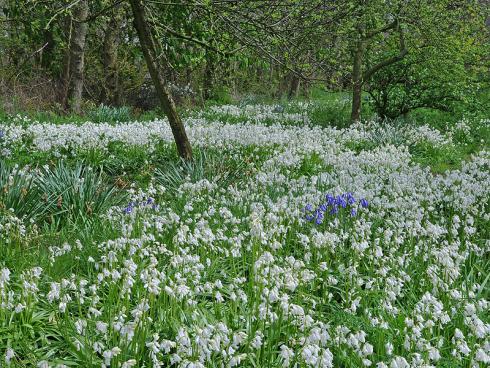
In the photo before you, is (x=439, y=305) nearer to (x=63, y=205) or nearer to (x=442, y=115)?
(x=63, y=205)

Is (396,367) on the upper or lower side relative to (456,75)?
lower

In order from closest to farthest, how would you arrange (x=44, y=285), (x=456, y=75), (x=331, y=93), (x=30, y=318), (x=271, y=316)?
(x=271, y=316) → (x=30, y=318) → (x=44, y=285) → (x=456, y=75) → (x=331, y=93)

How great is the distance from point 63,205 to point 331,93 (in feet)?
75.8

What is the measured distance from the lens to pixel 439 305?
317 centimetres

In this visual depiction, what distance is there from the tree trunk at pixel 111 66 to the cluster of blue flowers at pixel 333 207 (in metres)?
13.3

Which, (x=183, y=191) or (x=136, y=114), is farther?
(x=136, y=114)

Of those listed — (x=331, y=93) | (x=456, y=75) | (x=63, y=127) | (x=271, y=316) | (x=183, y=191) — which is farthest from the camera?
(x=331, y=93)

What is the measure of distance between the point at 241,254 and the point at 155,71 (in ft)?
14.9

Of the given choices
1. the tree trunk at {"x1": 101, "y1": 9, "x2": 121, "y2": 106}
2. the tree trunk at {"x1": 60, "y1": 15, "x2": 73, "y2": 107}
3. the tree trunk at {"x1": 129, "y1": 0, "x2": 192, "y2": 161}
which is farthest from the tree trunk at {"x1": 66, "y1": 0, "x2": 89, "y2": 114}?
the tree trunk at {"x1": 129, "y1": 0, "x2": 192, "y2": 161}

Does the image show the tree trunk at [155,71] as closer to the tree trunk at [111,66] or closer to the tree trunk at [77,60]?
the tree trunk at [77,60]

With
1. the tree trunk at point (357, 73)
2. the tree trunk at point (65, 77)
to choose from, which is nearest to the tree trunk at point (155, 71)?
the tree trunk at point (357, 73)

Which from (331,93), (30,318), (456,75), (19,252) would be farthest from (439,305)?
(331,93)

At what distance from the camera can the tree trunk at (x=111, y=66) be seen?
57.6ft

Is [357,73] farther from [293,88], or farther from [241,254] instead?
[293,88]
